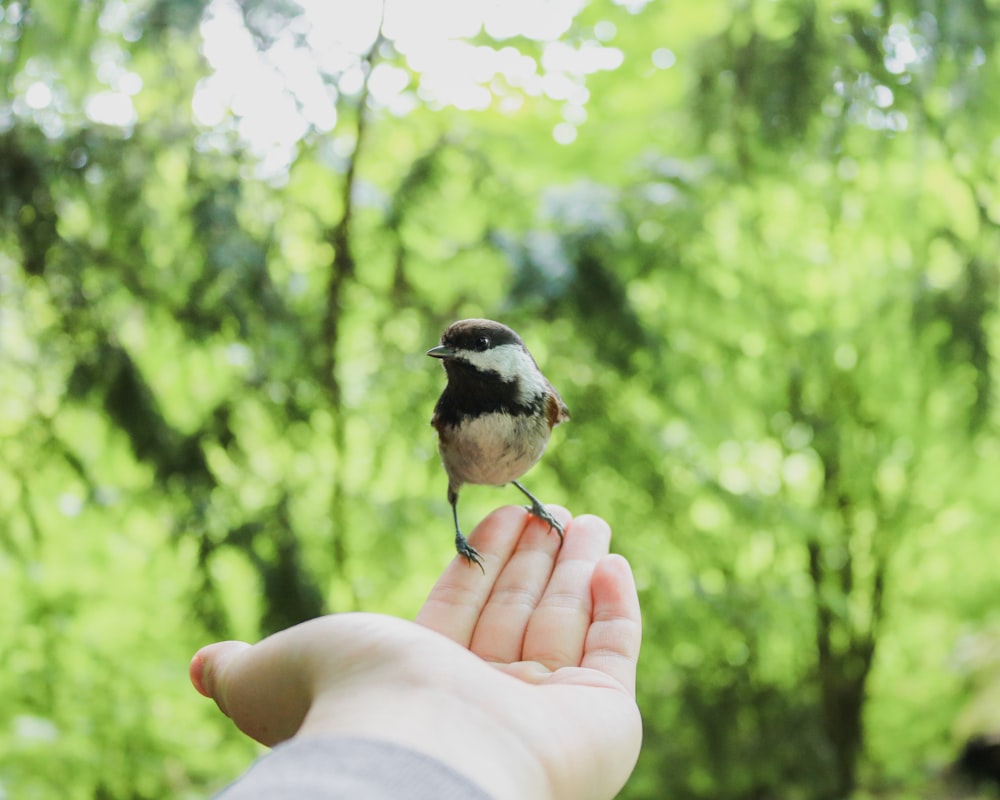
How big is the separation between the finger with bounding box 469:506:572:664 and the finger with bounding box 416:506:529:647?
0.01m

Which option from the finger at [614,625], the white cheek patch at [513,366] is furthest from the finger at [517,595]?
the white cheek patch at [513,366]

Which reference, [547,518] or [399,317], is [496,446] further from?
[399,317]

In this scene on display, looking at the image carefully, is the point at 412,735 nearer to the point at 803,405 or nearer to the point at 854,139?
the point at 854,139

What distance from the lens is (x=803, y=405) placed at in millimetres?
3150

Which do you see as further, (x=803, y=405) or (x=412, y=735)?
(x=803, y=405)

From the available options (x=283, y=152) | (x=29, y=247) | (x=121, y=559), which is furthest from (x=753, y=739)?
(x=29, y=247)

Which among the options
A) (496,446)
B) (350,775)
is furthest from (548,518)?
(350,775)

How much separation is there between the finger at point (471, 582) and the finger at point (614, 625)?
0.21 meters

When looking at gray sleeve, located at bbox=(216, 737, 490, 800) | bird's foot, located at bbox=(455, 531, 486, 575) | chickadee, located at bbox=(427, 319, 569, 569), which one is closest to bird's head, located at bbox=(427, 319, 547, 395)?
chickadee, located at bbox=(427, 319, 569, 569)

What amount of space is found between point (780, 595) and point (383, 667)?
175 centimetres

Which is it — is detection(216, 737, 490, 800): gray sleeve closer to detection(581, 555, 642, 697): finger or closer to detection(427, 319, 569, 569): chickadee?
detection(581, 555, 642, 697): finger

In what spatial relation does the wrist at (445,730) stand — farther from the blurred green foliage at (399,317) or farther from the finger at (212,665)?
the blurred green foliage at (399,317)

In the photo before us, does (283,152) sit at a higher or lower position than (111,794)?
higher

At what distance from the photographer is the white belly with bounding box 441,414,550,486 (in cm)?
135
